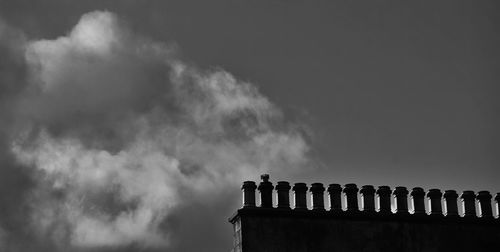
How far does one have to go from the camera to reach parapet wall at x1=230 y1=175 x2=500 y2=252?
19266 millimetres

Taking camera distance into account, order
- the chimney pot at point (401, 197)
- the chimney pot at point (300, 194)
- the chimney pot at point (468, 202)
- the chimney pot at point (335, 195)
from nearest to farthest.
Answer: the chimney pot at point (300, 194) < the chimney pot at point (335, 195) < the chimney pot at point (401, 197) < the chimney pot at point (468, 202)

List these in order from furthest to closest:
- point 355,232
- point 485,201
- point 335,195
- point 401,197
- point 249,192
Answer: point 485,201 < point 401,197 < point 335,195 < point 355,232 < point 249,192

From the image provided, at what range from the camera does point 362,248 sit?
19.6m

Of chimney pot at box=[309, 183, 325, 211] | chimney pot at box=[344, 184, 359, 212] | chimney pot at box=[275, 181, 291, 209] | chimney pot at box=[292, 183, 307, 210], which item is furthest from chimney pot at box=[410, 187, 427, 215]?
chimney pot at box=[275, 181, 291, 209]

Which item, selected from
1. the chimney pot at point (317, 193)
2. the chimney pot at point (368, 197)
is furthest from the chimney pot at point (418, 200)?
the chimney pot at point (317, 193)

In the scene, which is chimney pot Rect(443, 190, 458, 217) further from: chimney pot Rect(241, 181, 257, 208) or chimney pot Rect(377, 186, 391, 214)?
chimney pot Rect(241, 181, 257, 208)

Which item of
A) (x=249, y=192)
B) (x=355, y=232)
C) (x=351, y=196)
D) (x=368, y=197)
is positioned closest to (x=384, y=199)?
(x=368, y=197)

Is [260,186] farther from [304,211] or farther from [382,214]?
[382,214]

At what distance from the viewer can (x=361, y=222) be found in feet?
64.7

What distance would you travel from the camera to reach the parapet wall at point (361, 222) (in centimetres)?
1927

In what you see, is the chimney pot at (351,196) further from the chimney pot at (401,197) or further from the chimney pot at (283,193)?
the chimney pot at (283,193)

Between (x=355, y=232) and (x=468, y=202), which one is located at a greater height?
(x=468, y=202)

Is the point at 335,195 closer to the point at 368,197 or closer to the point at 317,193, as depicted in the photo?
the point at 317,193

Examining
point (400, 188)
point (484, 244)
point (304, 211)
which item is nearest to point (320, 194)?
point (304, 211)
